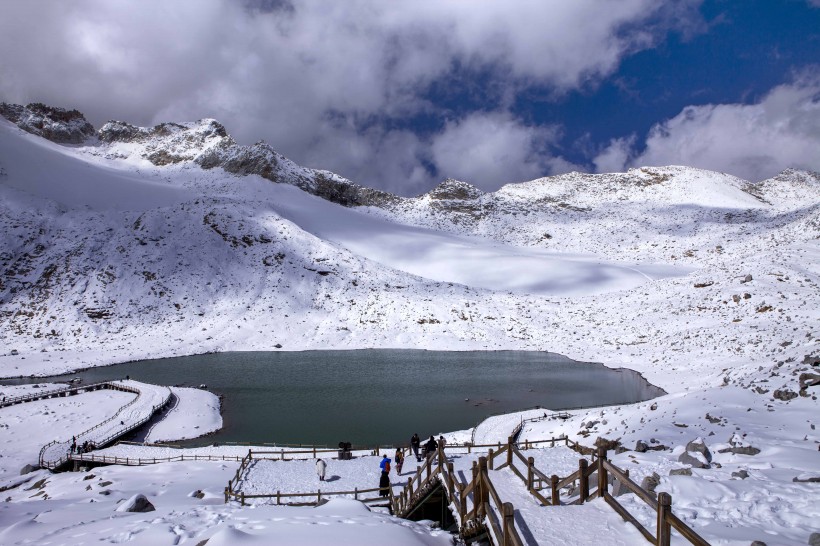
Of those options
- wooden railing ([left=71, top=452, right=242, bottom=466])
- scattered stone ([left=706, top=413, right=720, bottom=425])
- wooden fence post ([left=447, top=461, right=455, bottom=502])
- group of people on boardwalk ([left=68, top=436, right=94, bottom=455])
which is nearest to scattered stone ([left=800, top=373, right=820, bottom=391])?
scattered stone ([left=706, top=413, right=720, bottom=425])

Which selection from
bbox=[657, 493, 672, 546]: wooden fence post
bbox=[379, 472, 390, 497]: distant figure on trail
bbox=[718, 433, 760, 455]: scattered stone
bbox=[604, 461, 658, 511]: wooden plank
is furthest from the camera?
bbox=[379, 472, 390, 497]: distant figure on trail

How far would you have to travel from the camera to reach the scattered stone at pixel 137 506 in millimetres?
15016

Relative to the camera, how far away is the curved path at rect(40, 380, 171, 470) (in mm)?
27641

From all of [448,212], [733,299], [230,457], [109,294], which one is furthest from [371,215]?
[230,457]

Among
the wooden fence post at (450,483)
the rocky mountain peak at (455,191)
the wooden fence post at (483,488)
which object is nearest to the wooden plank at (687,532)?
the wooden fence post at (483,488)

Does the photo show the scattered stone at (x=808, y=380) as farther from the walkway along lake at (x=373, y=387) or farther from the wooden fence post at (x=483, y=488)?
the wooden fence post at (x=483, y=488)

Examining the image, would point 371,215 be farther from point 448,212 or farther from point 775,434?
point 775,434

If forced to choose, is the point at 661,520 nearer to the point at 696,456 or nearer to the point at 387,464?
the point at 696,456

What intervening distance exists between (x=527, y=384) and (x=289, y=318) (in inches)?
1643

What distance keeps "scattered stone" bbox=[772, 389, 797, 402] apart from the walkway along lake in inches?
579

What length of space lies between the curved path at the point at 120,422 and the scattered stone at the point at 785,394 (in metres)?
36.3

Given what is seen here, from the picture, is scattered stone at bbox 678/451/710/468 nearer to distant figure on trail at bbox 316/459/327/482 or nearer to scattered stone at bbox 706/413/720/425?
scattered stone at bbox 706/413/720/425

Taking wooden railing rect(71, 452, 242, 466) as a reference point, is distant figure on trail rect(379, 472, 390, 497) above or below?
above

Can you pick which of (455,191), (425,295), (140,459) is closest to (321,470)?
(140,459)
